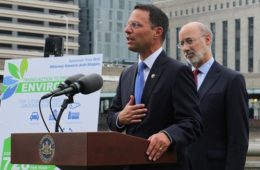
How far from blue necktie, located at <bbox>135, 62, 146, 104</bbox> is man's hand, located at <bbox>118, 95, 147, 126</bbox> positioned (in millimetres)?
45

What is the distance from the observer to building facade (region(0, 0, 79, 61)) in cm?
10575

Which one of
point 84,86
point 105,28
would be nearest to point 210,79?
point 84,86

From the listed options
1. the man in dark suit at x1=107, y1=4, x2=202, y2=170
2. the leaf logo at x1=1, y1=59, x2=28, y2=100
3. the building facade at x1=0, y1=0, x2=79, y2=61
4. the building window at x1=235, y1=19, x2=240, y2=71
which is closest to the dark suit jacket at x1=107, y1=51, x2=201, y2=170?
the man in dark suit at x1=107, y1=4, x2=202, y2=170

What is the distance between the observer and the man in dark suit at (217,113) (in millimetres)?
4082

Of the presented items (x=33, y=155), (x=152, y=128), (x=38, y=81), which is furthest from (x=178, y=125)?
(x=38, y=81)

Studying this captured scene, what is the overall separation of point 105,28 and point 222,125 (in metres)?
119

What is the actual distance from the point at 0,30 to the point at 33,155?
10453 cm

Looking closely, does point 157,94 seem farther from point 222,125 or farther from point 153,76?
point 222,125

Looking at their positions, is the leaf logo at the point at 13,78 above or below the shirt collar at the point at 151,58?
below

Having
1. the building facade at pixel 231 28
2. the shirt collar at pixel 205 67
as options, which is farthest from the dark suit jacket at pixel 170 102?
the building facade at pixel 231 28

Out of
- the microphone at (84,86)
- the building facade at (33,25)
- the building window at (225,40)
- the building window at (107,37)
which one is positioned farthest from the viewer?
the building window at (107,37)

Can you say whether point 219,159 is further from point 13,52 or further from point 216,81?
point 13,52

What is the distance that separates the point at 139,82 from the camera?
11.4ft

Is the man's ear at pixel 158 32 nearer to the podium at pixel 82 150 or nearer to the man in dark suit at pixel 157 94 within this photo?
the man in dark suit at pixel 157 94
